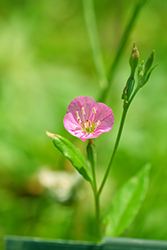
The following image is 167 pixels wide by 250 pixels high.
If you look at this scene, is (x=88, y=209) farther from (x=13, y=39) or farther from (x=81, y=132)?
(x=13, y=39)

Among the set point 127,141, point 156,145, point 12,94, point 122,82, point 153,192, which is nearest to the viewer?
point 153,192

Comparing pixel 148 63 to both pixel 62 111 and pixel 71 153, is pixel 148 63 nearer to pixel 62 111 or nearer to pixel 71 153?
pixel 71 153

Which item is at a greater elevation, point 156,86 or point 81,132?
point 156,86

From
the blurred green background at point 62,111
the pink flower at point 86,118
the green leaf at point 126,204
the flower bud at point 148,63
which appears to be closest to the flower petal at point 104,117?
the pink flower at point 86,118

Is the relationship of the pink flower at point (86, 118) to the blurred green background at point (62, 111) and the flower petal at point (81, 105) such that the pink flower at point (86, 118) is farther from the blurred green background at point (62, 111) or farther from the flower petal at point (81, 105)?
the blurred green background at point (62, 111)

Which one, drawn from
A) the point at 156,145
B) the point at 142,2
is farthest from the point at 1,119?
the point at 142,2

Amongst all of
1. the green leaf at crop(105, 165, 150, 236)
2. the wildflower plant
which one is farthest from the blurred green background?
the wildflower plant

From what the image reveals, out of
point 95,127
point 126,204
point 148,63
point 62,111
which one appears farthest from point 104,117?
point 62,111
